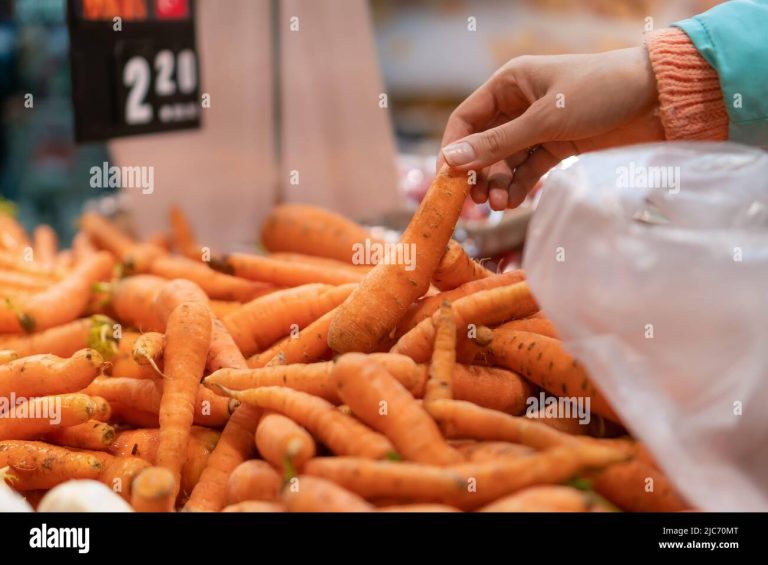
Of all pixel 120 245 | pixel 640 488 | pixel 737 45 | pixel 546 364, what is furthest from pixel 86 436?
pixel 737 45

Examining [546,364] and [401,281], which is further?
[401,281]

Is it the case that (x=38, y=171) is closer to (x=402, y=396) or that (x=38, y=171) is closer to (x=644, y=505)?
(x=402, y=396)

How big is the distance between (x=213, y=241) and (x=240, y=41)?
0.87 meters

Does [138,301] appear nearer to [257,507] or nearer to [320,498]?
[257,507]

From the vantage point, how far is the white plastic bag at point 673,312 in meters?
1.06

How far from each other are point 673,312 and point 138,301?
1.30m

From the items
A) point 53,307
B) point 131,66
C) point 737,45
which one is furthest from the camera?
point 131,66

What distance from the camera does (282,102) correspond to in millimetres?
3574

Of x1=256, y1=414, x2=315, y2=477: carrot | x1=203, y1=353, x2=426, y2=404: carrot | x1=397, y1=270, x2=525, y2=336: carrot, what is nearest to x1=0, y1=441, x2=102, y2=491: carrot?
x1=203, y1=353, x2=426, y2=404: carrot

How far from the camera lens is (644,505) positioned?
112 centimetres

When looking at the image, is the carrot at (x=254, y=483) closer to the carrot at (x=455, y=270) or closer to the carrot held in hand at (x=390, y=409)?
the carrot held in hand at (x=390, y=409)

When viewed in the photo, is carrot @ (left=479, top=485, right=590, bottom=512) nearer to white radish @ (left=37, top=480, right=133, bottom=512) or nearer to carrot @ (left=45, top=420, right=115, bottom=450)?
white radish @ (left=37, top=480, right=133, bottom=512)

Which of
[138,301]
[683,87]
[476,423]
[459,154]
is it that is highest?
[683,87]

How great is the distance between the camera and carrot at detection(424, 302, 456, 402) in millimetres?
1240
